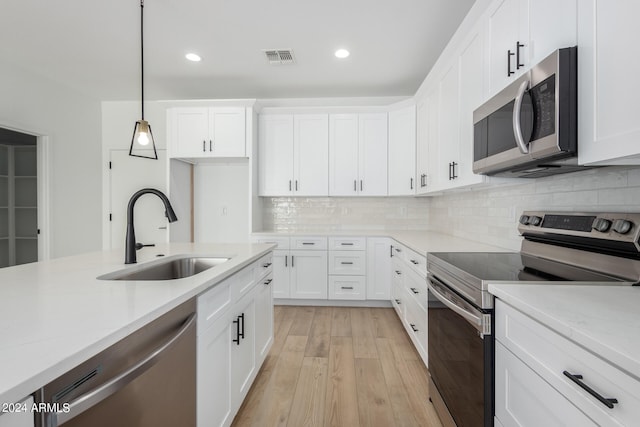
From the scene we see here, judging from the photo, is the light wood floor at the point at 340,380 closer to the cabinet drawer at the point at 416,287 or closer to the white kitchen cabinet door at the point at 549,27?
the cabinet drawer at the point at 416,287

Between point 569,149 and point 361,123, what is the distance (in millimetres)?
2994

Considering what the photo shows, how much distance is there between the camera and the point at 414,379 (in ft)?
7.14

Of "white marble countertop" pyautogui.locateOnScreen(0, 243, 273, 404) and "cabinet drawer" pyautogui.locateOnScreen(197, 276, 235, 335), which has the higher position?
"white marble countertop" pyautogui.locateOnScreen(0, 243, 273, 404)

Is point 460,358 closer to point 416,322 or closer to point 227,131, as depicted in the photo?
point 416,322

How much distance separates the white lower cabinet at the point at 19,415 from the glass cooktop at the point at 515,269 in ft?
4.23

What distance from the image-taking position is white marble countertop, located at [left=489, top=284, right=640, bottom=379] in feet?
2.05

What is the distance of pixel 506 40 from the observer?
5.36 ft

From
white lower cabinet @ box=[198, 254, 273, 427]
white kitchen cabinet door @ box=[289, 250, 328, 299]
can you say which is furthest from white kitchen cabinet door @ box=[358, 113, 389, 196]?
white lower cabinet @ box=[198, 254, 273, 427]

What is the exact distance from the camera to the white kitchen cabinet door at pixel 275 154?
4.02m

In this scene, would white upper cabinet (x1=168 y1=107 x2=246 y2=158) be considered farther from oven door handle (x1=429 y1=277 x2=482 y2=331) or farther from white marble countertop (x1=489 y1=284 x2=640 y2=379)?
white marble countertop (x1=489 y1=284 x2=640 y2=379)

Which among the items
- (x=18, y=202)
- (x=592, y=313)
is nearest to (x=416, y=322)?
(x=592, y=313)

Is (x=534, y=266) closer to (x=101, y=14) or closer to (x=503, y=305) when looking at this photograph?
(x=503, y=305)

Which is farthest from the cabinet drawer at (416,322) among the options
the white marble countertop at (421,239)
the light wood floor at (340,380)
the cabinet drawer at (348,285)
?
the cabinet drawer at (348,285)

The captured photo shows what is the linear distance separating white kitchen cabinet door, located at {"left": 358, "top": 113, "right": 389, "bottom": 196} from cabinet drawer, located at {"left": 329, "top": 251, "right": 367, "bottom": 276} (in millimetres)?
796
